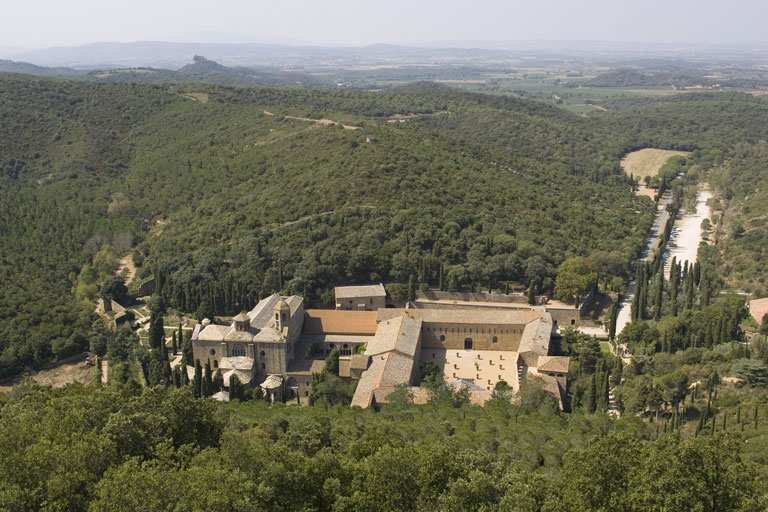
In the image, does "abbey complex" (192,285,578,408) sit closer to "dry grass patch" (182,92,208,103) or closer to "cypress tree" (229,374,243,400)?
"cypress tree" (229,374,243,400)

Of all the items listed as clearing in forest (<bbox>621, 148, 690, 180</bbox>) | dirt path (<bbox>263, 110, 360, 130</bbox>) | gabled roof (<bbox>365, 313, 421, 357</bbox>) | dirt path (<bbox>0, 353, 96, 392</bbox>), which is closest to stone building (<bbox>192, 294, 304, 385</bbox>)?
gabled roof (<bbox>365, 313, 421, 357</bbox>)

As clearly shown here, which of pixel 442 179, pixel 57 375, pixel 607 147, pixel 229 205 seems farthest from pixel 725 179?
pixel 57 375

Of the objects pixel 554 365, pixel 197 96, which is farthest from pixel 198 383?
pixel 197 96

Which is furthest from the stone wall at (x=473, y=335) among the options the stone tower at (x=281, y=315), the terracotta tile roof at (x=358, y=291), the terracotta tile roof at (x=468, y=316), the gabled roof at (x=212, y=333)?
the gabled roof at (x=212, y=333)

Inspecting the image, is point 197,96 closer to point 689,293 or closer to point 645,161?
point 645,161

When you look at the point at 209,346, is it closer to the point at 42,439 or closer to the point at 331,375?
the point at 331,375
